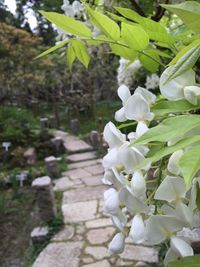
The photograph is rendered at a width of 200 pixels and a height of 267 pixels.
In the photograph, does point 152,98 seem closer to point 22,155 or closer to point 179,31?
point 179,31

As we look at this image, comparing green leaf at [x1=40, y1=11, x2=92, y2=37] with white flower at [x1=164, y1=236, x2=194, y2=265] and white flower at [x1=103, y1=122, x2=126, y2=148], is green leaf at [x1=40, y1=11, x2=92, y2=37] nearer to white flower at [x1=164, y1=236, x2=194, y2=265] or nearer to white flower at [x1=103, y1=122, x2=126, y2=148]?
white flower at [x1=103, y1=122, x2=126, y2=148]

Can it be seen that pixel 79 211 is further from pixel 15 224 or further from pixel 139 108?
pixel 139 108

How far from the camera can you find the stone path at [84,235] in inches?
151

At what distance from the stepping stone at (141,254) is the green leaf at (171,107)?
342cm

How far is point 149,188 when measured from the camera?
1.71 ft

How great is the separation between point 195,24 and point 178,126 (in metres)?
0.12

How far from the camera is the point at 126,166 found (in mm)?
468

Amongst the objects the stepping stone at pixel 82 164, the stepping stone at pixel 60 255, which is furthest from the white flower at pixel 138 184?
the stepping stone at pixel 82 164

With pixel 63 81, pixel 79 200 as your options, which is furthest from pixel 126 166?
pixel 63 81

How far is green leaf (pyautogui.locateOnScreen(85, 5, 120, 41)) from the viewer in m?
0.51

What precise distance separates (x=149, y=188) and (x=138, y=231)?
0.21ft

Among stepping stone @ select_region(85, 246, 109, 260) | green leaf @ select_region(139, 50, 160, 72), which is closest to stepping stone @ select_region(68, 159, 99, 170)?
stepping stone @ select_region(85, 246, 109, 260)

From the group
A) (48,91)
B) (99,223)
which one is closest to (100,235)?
(99,223)

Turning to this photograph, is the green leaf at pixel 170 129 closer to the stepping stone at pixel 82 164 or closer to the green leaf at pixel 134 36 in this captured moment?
the green leaf at pixel 134 36
